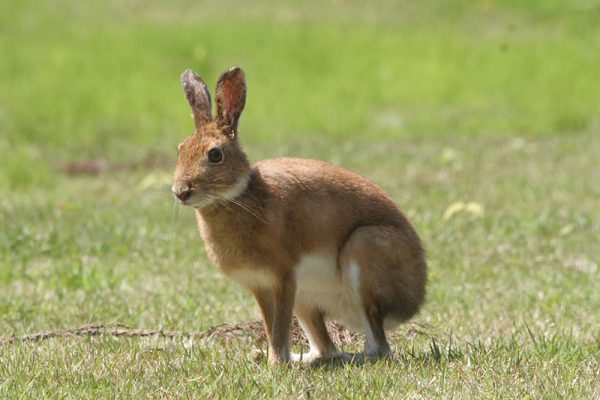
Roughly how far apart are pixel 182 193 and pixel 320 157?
793 cm

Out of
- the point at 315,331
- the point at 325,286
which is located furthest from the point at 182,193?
the point at 315,331

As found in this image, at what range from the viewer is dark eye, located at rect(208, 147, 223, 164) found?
16.3 ft

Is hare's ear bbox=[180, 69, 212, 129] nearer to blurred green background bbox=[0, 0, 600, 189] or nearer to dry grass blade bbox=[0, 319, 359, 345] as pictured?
dry grass blade bbox=[0, 319, 359, 345]

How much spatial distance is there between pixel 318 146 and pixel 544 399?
961cm

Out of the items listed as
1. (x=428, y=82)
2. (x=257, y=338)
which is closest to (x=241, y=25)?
(x=428, y=82)

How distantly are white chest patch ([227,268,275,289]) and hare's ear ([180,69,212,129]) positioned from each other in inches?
26.8

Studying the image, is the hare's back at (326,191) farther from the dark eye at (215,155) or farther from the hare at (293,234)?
the dark eye at (215,155)

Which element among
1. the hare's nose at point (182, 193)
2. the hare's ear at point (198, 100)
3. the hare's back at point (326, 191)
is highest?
the hare's ear at point (198, 100)

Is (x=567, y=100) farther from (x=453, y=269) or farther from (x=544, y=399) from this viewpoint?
(x=544, y=399)

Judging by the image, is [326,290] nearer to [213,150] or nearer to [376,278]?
[376,278]

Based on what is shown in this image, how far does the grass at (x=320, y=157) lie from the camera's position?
16.2 ft

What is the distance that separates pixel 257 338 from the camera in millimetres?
5832

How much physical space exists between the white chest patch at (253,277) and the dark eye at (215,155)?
0.51 meters

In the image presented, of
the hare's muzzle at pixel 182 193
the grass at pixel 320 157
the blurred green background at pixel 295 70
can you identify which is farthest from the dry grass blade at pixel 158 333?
the blurred green background at pixel 295 70
